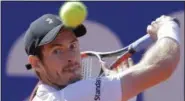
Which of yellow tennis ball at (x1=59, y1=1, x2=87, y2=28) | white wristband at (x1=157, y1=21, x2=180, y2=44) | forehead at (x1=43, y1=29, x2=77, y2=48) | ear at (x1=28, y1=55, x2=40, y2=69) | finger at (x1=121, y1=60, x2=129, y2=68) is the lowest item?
finger at (x1=121, y1=60, x2=129, y2=68)

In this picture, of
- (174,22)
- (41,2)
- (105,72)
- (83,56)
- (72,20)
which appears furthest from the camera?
(41,2)

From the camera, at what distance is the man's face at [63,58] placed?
262cm

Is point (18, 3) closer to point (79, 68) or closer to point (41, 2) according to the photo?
point (41, 2)

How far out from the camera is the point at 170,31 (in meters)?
2.55

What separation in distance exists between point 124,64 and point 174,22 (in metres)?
0.60

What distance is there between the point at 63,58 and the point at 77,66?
0.22ft

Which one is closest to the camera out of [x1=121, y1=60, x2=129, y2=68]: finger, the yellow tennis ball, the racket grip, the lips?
the yellow tennis ball

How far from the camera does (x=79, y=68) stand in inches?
104

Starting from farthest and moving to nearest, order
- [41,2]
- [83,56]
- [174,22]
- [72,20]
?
[41,2] → [83,56] → [174,22] → [72,20]

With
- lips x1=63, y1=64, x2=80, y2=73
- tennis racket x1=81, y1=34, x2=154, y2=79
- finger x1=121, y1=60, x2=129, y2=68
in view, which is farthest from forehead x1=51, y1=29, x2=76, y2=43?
finger x1=121, y1=60, x2=129, y2=68

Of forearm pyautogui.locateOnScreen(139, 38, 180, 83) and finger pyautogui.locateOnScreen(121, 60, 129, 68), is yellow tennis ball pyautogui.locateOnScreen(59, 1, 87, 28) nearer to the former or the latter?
forearm pyautogui.locateOnScreen(139, 38, 180, 83)

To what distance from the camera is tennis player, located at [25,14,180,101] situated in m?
2.50

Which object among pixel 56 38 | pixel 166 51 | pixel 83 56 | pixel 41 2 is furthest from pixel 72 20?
pixel 41 2

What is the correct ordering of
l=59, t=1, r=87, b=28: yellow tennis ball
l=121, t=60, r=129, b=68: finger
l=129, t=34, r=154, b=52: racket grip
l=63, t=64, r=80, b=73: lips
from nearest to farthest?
l=59, t=1, r=87, b=28: yellow tennis ball, l=63, t=64, r=80, b=73: lips, l=129, t=34, r=154, b=52: racket grip, l=121, t=60, r=129, b=68: finger
